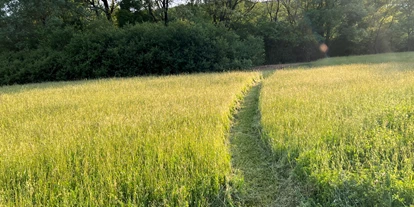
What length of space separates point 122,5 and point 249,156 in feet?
100

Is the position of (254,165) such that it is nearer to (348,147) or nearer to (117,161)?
(348,147)

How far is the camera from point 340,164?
313 centimetres

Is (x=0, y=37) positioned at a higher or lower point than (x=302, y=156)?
higher

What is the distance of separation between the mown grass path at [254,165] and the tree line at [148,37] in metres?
16.5

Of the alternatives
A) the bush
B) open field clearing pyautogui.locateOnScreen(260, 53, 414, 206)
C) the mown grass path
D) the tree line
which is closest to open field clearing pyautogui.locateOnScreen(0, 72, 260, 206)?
the mown grass path

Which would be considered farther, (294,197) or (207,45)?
(207,45)

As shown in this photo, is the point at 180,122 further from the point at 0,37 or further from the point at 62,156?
the point at 0,37

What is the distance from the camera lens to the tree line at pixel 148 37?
2084 centimetres

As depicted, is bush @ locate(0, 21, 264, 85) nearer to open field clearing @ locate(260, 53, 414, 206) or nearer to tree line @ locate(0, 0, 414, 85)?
tree line @ locate(0, 0, 414, 85)

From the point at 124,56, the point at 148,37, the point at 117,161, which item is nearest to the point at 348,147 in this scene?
the point at 117,161

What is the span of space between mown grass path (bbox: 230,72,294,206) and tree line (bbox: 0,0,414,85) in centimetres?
1646

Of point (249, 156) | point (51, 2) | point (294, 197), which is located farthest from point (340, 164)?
point (51, 2)

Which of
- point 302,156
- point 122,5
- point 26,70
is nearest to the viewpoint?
point 302,156

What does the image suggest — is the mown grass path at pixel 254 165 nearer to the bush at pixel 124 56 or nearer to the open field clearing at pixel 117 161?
the open field clearing at pixel 117 161
